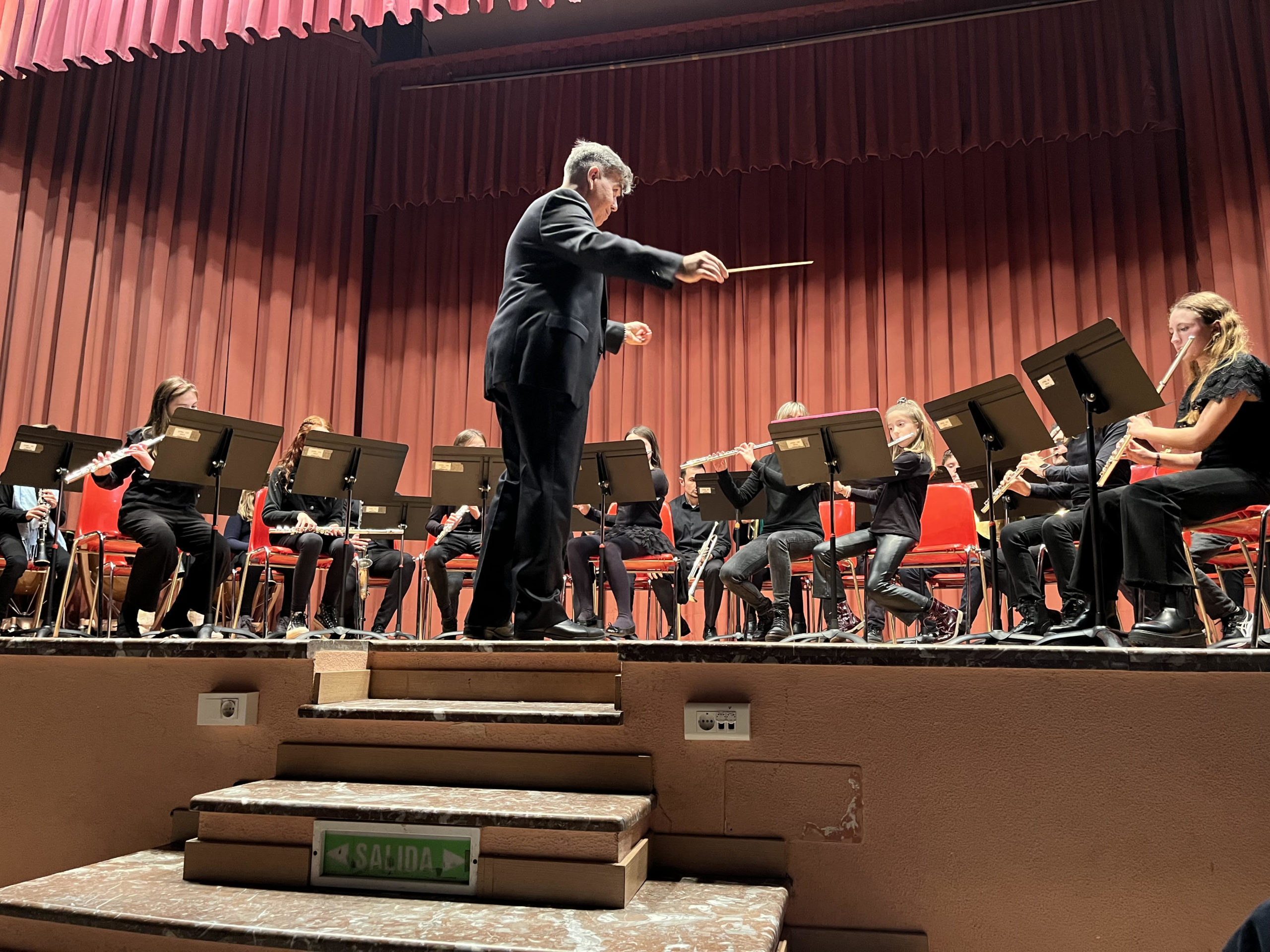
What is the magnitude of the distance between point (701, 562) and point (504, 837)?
3.44 meters

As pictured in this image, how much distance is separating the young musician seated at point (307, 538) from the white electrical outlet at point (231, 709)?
2.13 m

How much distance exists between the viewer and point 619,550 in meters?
5.14

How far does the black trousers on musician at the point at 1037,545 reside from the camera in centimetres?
389

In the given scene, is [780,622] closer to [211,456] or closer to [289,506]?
[211,456]

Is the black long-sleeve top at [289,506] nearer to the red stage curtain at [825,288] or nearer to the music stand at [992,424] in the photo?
the red stage curtain at [825,288]

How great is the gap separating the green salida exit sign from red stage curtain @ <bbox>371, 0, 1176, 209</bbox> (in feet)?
19.1

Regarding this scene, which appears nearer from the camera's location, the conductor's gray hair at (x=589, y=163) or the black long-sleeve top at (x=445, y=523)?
the conductor's gray hair at (x=589, y=163)

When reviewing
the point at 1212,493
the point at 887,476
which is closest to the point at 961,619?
the point at 887,476

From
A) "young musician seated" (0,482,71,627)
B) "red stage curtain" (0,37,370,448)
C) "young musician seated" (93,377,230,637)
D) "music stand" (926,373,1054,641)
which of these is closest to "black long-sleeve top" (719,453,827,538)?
"music stand" (926,373,1054,641)

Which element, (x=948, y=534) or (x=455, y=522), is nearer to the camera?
(x=948, y=534)

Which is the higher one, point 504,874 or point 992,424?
point 992,424

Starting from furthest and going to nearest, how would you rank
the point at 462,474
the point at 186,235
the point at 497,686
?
the point at 186,235, the point at 462,474, the point at 497,686

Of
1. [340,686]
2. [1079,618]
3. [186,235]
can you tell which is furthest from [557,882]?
[186,235]

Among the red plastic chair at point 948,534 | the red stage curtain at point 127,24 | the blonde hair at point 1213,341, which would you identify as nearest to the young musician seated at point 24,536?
the red stage curtain at point 127,24
